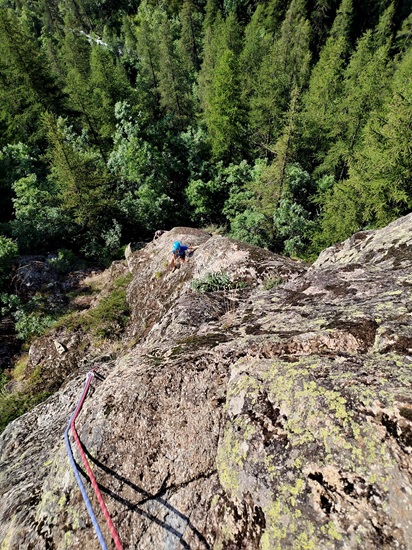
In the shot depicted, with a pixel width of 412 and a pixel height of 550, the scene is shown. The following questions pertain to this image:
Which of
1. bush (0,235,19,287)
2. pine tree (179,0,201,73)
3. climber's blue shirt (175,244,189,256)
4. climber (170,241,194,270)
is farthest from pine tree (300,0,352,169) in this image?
pine tree (179,0,201,73)

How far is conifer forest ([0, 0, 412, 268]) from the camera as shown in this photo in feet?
59.7

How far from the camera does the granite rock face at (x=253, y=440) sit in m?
2.79

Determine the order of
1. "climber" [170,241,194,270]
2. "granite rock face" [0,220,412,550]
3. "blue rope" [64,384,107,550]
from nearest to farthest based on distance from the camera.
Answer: "granite rock face" [0,220,412,550] → "blue rope" [64,384,107,550] → "climber" [170,241,194,270]

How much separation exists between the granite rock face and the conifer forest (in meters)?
12.2

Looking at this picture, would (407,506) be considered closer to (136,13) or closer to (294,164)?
(294,164)

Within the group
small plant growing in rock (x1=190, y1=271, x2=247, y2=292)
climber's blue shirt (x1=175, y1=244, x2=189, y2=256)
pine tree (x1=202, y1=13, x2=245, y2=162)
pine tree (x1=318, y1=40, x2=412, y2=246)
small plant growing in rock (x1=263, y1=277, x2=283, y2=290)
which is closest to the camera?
small plant growing in rock (x1=263, y1=277, x2=283, y2=290)

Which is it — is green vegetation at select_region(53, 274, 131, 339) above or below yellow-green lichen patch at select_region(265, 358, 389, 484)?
below

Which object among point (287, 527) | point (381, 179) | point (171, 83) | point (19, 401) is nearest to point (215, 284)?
point (287, 527)

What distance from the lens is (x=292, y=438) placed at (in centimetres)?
329

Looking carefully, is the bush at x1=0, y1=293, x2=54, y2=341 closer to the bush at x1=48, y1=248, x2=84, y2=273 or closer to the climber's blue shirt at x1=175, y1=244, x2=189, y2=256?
the bush at x1=48, y1=248, x2=84, y2=273

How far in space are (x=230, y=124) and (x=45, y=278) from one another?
21.7 metres

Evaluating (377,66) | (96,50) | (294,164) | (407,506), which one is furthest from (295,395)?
(96,50)

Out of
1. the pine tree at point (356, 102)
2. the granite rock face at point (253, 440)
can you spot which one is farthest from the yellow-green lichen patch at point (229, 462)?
the pine tree at point (356, 102)

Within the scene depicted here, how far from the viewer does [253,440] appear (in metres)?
3.49
